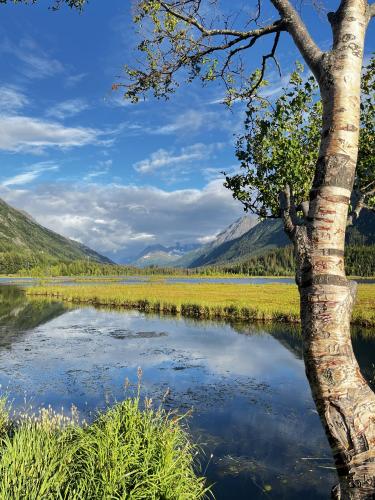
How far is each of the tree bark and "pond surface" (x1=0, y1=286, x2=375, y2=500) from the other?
9154mm

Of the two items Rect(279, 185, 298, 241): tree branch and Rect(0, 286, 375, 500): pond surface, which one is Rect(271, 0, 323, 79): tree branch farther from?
Rect(0, 286, 375, 500): pond surface

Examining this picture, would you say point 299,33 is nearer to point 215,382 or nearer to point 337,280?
point 337,280

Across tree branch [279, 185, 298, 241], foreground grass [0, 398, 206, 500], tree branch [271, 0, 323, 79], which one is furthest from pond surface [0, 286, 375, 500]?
tree branch [271, 0, 323, 79]

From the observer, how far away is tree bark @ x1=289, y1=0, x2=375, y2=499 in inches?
148

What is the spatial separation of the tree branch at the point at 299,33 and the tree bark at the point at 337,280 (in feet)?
0.61

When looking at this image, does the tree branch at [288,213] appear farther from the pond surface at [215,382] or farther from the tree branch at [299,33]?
the pond surface at [215,382]

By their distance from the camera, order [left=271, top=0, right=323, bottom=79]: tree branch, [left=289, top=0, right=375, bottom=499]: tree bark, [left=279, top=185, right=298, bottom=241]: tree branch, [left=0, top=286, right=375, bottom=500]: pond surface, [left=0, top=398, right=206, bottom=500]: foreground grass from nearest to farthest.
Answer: [left=289, top=0, right=375, bottom=499]: tree bark, [left=271, top=0, right=323, bottom=79]: tree branch, [left=279, top=185, right=298, bottom=241]: tree branch, [left=0, top=398, right=206, bottom=500]: foreground grass, [left=0, top=286, right=375, bottom=500]: pond surface

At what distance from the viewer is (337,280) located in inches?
158

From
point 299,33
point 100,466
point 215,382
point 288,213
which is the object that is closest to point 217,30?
point 299,33

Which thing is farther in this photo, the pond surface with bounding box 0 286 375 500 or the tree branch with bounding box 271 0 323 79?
the pond surface with bounding box 0 286 375 500

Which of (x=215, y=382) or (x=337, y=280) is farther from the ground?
(x=337, y=280)

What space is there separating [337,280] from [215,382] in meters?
23.3

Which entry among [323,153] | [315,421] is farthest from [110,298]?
[323,153]

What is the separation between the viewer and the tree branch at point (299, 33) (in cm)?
465
